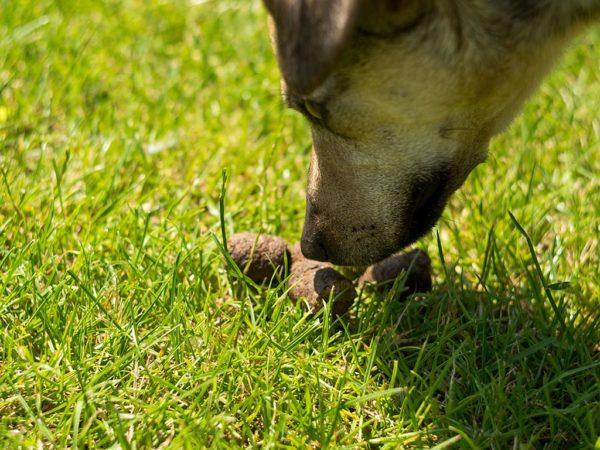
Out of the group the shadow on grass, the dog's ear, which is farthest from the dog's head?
the shadow on grass

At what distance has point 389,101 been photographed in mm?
2932

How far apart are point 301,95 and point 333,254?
0.70 m

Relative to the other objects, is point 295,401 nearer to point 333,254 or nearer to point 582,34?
point 333,254

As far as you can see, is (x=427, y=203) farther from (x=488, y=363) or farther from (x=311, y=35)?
(x=311, y=35)

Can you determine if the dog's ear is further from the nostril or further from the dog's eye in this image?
the nostril

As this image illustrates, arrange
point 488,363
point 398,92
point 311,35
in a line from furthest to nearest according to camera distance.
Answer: point 488,363, point 398,92, point 311,35

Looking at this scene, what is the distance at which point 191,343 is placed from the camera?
126 inches

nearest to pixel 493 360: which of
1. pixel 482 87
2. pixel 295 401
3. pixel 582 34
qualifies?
pixel 295 401

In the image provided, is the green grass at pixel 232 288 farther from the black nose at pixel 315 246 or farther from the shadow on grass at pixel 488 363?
the black nose at pixel 315 246

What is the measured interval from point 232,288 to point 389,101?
1.10 meters

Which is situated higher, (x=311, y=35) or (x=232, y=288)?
(x=311, y=35)

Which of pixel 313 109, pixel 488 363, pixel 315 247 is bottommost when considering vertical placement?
pixel 488 363

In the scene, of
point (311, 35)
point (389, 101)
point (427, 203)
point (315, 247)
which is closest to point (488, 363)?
point (427, 203)

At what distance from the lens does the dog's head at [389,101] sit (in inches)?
105
